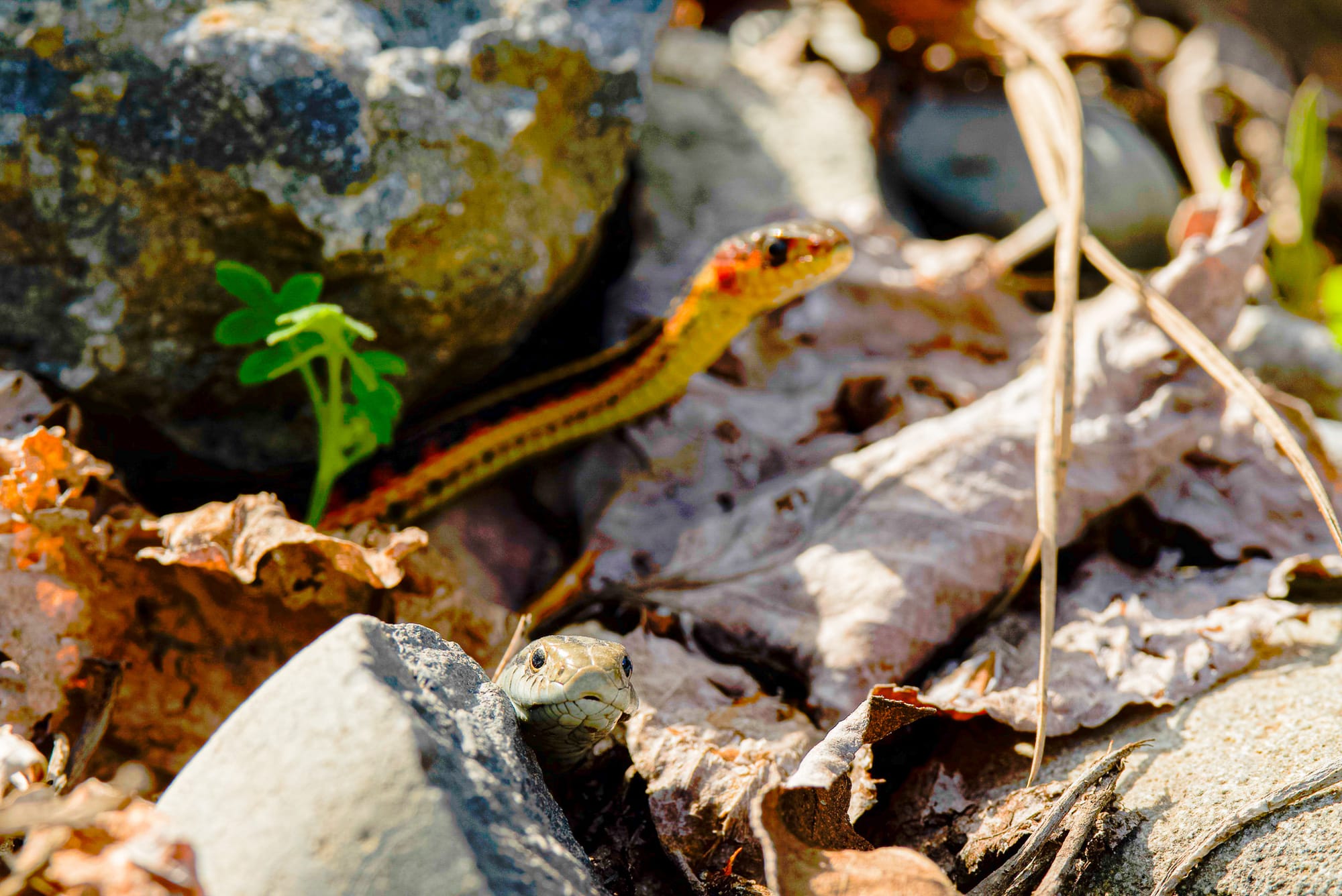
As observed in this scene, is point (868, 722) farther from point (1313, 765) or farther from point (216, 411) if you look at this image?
point (216, 411)

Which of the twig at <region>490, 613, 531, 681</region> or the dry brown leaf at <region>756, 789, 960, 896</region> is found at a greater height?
the dry brown leaf at <region>756, 789, 960, 896</region>

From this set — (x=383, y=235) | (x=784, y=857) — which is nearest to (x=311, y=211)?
(x=383, y=235)

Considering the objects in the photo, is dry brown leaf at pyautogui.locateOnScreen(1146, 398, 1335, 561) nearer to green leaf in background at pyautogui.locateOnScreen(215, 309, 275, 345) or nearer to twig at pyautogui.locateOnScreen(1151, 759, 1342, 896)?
twig at pyautogui.locateOnScreen(1151, 759, 1342, 896)

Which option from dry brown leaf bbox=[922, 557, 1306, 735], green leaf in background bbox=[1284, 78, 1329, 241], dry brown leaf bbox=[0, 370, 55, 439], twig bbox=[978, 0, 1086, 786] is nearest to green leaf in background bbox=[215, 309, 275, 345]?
dry brown leaf bbox=[0, 370, 55, 439]

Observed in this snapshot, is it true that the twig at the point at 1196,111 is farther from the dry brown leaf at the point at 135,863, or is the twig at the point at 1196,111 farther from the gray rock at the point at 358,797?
the dry brown leaf at the point at 135,863

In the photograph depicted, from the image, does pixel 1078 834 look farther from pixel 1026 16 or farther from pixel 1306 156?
pixel 1026 16

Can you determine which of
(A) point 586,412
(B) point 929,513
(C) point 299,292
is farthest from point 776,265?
(C) point 299,292

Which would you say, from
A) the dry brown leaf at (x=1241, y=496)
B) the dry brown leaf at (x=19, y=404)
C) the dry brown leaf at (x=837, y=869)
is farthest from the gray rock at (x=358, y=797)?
the dry brown leaf at (x=1241, y=496)
